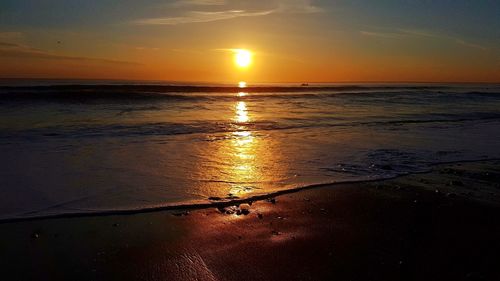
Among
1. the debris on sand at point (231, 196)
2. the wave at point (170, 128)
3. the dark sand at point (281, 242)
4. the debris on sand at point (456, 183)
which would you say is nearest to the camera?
the dark sand at point (281, 242)

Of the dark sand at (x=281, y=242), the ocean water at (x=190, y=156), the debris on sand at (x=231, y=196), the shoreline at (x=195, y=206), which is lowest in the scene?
the dark sand at (x=281, y=242)

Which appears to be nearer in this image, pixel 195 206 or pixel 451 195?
pixel 195 206

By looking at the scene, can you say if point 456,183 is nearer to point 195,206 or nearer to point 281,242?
point 281,242

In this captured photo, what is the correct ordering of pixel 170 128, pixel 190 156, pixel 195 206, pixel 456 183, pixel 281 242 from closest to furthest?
1. pixel 281 242
2. pixel 195 206
3. pixel 456 183
4. pixel 190 156
5. pixel 170 128

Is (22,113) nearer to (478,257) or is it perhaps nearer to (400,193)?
(400,193)

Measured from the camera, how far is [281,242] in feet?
15.0

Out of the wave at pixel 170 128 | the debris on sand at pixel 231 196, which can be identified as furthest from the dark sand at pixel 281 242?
the wave at pixel 170 128

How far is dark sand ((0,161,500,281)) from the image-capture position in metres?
3.89

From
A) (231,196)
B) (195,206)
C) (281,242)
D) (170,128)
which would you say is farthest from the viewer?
(170,128)

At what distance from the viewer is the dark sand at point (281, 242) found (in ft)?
12.8

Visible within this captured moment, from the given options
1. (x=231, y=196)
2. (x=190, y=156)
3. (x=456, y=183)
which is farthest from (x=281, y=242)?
(x=190, y=156)

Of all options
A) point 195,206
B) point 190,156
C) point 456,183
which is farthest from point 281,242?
point 190,156

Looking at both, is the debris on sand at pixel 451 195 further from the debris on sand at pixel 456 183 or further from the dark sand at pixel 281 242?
the debris on sand at pixel 456 183

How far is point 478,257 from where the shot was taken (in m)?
4.22
